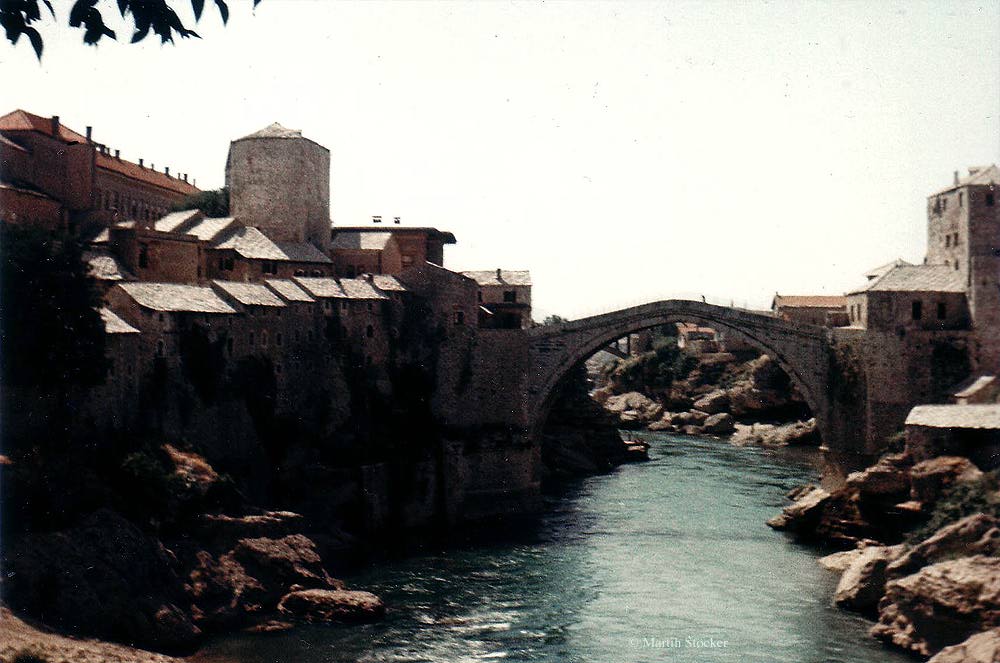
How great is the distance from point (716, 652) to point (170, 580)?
1587 centimetres

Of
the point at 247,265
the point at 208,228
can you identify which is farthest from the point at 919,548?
the point at 208,228

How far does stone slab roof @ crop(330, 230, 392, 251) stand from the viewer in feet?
179

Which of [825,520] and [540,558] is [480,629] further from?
[825,520]

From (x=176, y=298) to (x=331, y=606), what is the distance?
42.9 feet

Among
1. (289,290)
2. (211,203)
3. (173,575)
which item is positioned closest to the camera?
(173,575)

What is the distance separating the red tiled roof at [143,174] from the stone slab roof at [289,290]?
51.9ft

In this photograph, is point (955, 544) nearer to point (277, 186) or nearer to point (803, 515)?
point (803, 515)

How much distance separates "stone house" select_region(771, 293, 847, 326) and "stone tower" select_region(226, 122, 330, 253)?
37.4m

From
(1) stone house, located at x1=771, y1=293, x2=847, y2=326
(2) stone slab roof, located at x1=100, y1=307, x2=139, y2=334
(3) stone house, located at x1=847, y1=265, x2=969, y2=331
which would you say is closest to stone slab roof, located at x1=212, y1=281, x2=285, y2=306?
(2) stone slab roof, located at x1=100, y1=307, x2=139, y2=334

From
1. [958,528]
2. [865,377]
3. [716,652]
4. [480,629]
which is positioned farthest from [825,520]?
[480,629]

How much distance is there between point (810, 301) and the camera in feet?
248

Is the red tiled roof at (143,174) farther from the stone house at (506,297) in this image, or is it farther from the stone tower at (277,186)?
the stone house at (506,297)

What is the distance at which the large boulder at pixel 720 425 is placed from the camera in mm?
76500

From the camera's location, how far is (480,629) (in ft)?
97.6
